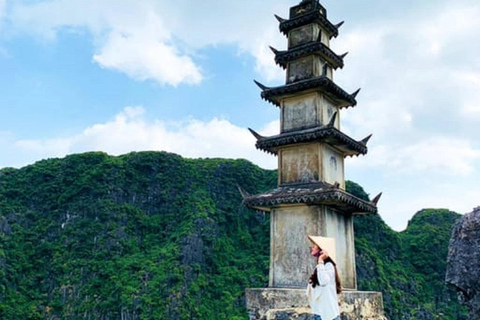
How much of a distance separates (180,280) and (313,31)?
105ft

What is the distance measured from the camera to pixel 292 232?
1142 centimetres

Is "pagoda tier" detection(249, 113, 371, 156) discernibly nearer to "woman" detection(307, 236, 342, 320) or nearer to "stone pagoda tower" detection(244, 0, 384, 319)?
"stone pagoda tower" detection(244, 0, 384, 319)

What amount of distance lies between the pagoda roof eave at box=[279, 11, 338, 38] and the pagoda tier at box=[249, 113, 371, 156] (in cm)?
350

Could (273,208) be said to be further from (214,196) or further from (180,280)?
(214,196)

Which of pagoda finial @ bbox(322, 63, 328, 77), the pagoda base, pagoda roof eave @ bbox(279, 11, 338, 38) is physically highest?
pagoda roof eave @ bbox(279, 11, 338, 38)

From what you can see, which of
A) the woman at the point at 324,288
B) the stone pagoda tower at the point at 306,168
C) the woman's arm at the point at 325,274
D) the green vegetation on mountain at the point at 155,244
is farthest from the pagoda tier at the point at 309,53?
the green vegetation on mountain at the point at 155,244

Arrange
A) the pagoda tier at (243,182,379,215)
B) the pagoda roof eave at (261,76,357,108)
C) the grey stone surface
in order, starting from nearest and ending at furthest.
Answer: the grey stone surface → the pagoda tier at (243,182,379,215) → the pagoda roof eave at (261,76,357,108)

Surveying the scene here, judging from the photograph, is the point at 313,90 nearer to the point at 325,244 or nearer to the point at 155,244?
the point at 325,244

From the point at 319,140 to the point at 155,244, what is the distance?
38421 millimetres

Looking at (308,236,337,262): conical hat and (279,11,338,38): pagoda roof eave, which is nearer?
(308,236,337,262): conical hat

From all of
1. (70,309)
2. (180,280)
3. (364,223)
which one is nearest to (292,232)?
(180,280)

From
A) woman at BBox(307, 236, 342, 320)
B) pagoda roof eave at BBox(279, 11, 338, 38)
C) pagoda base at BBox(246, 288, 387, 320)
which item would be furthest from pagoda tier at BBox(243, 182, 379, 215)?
woman at BBox(307, 236, 342, 320)

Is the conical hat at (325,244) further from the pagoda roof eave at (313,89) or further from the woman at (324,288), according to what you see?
the pagoda roof eave at (313,89)

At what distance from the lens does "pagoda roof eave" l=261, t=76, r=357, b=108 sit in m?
12.1
